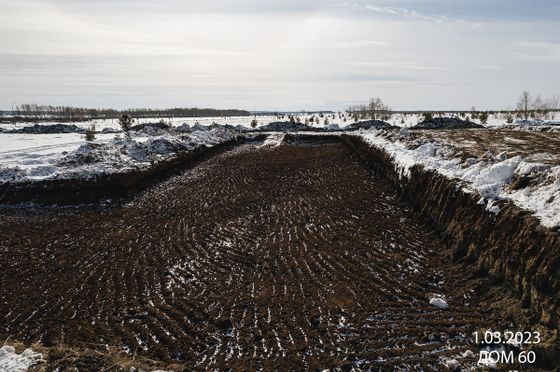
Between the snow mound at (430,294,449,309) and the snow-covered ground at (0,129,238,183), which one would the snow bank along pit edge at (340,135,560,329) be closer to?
the snow mound at (430,294,449,309)

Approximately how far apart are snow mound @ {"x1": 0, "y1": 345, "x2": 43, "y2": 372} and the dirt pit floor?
22 cm

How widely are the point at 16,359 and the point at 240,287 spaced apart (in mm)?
3310

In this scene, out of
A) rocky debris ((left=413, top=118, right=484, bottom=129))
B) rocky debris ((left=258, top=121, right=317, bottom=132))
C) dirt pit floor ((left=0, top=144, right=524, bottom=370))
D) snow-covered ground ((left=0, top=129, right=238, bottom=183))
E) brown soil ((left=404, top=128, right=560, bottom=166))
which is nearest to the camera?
dirt pit floor ((left=0, top=144, right=524, bottom=370))

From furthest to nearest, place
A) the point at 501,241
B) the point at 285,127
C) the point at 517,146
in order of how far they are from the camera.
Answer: the point at 285,127 → the point at 517,146 → the point at 501,241

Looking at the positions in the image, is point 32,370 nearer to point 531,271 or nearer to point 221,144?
point 531,271

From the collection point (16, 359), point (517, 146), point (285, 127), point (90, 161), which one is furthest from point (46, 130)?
point (517, 146)

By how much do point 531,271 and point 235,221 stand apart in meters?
7.11

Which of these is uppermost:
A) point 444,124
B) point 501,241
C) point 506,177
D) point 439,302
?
point 444,124

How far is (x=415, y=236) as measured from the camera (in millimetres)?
8797

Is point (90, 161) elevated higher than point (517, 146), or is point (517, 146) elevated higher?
point (517, 146)

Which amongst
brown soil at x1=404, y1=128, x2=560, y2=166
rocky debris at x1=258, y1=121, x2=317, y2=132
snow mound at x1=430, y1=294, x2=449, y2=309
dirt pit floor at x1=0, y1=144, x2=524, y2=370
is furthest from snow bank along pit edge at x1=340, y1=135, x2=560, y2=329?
rocky debris at x1=258, y1=121, x2=317, y2=132

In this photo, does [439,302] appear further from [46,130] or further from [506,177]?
[46,130]

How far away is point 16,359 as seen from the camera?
464 cm

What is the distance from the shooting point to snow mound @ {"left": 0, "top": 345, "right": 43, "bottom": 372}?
4.44 m
